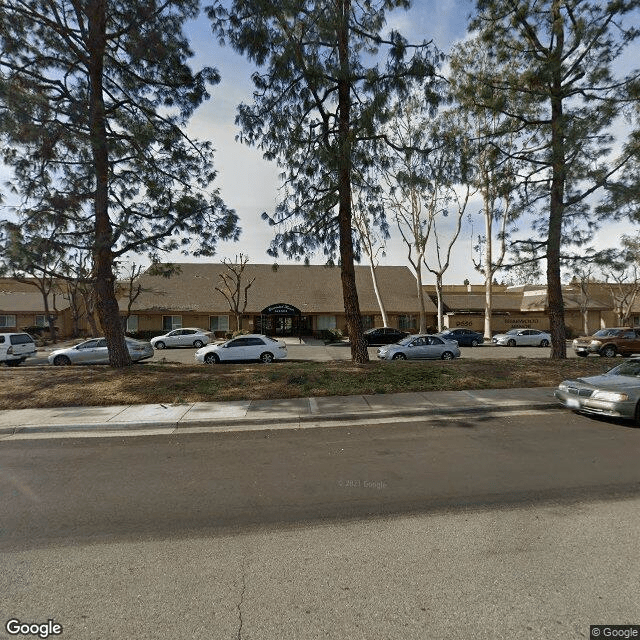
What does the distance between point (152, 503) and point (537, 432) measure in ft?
19.8

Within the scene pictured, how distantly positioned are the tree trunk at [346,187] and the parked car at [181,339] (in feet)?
57.5

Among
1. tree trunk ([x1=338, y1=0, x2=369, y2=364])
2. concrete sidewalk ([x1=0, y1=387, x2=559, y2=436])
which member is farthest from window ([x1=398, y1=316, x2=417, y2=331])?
concrete sidewalk ([x1=0, y1=387, x2=559, y2=436])

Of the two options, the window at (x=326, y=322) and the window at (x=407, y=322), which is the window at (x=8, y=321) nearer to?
the window at (x=326, y=322)

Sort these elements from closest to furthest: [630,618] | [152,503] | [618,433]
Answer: [630,618], [152,503], [618,433]

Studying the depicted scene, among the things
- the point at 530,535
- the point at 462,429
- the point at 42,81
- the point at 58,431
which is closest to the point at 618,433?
the point at 462,429

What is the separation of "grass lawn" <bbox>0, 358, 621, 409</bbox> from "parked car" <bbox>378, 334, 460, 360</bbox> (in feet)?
20.0

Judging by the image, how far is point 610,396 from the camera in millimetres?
6988

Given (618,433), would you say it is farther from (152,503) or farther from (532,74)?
(532,74)

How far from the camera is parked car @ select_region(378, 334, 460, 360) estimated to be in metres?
18.6

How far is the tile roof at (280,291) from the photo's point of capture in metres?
35.0

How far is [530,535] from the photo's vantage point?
3459 mm

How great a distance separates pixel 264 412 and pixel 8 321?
128 ft

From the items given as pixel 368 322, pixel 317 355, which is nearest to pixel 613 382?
pixel 317 355

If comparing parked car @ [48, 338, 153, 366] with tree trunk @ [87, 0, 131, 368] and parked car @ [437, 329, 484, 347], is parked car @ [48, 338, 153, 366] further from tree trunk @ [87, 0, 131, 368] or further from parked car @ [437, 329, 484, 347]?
parked car @ [437, 329, 484, 347]
